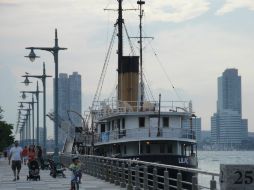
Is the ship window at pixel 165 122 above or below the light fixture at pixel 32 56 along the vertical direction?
below

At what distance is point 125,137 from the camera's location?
42781 millimetres

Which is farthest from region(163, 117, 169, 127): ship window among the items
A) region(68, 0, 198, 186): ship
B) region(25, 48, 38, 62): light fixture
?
region(25, 48, 38, 62): light fixture

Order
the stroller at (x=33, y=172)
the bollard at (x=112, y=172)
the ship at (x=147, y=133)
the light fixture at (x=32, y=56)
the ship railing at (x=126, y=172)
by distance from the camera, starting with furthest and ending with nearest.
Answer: the ship at (x=147, y=133)
the light fixture at (x=32, y=56)
the stroller at (x=33, y=172)
the bollard at (x=112, y=172)
the ship railing at (x=126, y=172)

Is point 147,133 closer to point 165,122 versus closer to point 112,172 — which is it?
point 165,122

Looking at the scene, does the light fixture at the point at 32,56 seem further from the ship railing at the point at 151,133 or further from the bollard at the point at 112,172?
the ship railing at the point at 151,133

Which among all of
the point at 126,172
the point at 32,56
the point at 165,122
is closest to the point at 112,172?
the point at 126,172

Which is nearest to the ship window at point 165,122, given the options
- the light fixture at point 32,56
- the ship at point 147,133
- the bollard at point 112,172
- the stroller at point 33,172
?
the ship at point 147,133

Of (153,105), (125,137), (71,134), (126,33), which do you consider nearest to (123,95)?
(153,105)

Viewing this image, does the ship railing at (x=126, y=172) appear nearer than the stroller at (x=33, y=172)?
Yes

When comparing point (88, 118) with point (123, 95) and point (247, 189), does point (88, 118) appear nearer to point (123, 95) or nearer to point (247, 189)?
point (123, 95)

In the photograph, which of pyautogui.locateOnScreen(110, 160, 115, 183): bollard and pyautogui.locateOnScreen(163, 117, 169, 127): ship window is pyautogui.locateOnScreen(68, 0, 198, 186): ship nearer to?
pyautogui.locateOnScreen(163, 117, 169, 127): ship window

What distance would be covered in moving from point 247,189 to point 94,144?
3799 cm

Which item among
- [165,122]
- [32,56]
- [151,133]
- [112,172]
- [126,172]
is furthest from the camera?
[165,122]

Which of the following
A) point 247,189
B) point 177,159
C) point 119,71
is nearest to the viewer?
point 247,189
